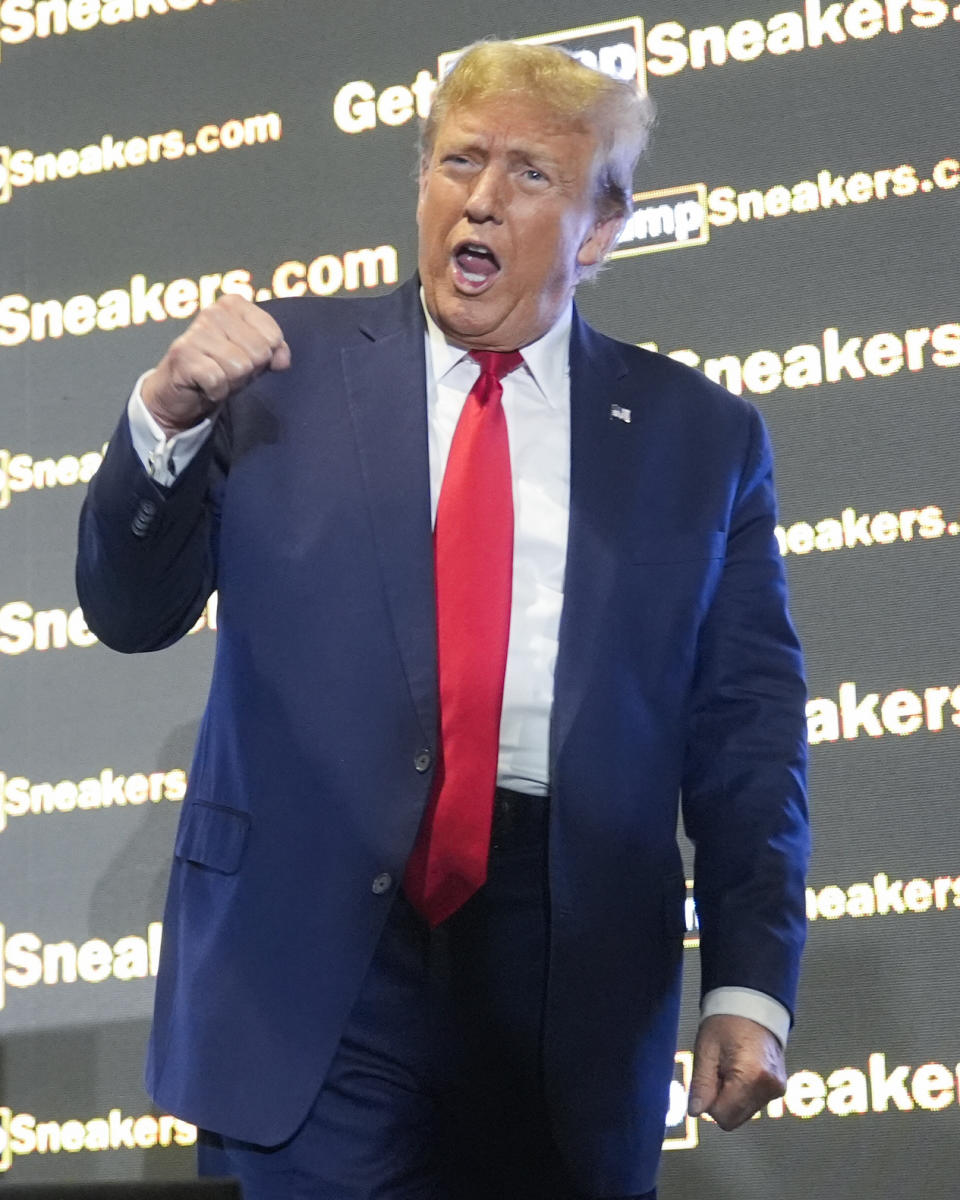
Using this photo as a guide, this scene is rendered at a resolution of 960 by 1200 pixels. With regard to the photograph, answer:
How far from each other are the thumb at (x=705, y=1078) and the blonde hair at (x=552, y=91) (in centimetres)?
105

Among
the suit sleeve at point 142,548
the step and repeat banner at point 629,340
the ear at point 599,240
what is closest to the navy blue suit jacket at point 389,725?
the suit sleeve at point 142,548

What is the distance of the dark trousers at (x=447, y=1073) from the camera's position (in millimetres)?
1705

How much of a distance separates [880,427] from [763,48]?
758 mm

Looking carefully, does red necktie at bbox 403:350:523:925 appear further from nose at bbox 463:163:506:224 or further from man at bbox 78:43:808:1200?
nose at bbox 463:163:506:224

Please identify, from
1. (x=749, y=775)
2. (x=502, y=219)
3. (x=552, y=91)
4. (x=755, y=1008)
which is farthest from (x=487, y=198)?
(x=755, y=1008)

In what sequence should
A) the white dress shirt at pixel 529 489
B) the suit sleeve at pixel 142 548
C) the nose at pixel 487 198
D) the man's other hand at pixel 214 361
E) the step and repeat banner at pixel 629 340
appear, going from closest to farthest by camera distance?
1. the man's other hand at pixel 214 361
2. the suit sleeve at pixel 142 548
3. the white dress shirt at pixel 529 489
4. the nose at pixel 487 198
5. the step and repeat banner at pixel 629 340

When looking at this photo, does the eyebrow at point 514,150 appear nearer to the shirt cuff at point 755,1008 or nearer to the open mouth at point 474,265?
the open mouth at point 474,265

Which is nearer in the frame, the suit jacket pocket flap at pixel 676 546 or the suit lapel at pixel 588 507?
the suit lapel at pixel 588 507

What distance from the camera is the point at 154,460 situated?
1.71m

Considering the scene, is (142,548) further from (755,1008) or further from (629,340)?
(629,340)

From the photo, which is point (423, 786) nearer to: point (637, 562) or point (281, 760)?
point (281, 760)

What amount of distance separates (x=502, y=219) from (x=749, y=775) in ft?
2.34

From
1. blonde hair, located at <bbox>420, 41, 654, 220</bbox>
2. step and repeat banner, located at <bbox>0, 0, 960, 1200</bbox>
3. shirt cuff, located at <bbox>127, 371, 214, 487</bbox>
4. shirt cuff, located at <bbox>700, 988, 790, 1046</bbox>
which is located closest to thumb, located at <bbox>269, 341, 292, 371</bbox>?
shirt cuff, located at <bbox>127, 371, 214, 487</bbox>

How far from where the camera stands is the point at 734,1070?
1.79m
